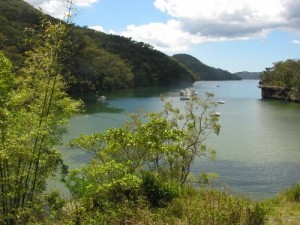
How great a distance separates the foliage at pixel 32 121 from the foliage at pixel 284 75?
8898 cm

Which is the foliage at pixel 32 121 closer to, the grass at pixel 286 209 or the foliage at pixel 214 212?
the foliage at pixel 214 212

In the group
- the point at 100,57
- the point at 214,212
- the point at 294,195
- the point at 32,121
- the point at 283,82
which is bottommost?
the point at 294,195

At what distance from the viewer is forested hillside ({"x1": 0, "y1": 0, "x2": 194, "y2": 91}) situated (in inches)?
3482

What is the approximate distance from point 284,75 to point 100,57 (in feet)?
200

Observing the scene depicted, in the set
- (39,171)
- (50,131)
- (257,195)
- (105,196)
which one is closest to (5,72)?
(50,131)

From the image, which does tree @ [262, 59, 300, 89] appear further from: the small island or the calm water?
the calm water

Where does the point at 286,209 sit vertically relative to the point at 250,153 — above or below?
above

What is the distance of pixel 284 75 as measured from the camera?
10119 centimetres

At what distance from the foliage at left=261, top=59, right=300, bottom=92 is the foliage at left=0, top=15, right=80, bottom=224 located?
88984 mm

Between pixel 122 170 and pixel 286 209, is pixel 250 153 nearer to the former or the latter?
pixel 286 209

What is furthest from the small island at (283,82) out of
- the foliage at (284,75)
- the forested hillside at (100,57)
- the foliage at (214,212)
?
the foliage at (214,212)

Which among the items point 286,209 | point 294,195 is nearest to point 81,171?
point 286,209

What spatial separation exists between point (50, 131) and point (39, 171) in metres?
1.72

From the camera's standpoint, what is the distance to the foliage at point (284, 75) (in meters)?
95.4
